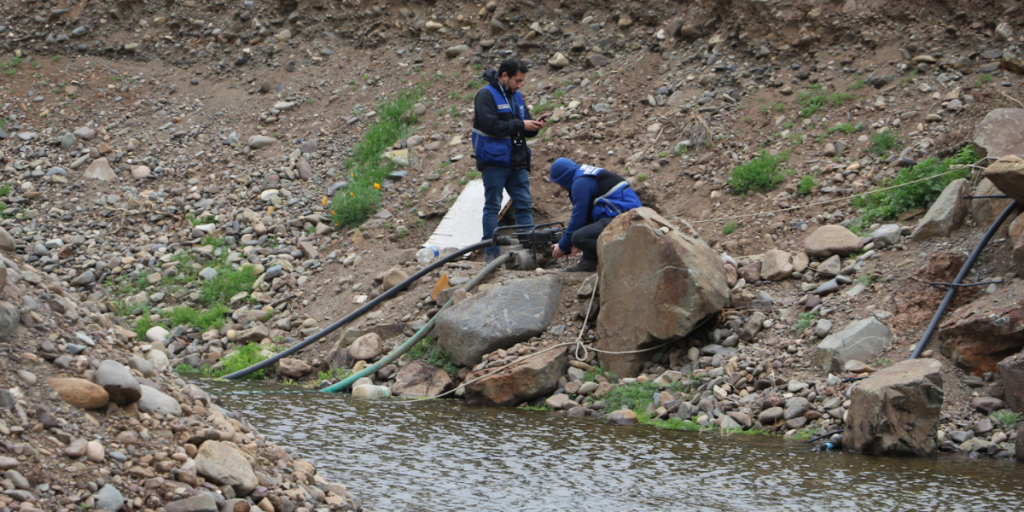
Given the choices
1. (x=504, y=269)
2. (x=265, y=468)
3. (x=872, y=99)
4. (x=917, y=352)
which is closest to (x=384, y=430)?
(x=265, y=468)

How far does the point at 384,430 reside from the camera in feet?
16.9

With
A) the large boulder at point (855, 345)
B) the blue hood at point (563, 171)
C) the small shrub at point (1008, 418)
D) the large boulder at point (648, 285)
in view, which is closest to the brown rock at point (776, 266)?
the large boulder at point (648, 285)

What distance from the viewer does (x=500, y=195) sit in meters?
7.97

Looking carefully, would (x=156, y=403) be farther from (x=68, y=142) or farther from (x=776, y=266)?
(x=68, y=142)

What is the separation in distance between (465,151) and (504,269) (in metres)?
2.91

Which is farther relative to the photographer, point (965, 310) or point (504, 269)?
point (504, 269)

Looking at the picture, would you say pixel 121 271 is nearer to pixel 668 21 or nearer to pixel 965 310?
pixel 668 21

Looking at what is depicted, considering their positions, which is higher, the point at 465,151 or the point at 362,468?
the point at 465,151

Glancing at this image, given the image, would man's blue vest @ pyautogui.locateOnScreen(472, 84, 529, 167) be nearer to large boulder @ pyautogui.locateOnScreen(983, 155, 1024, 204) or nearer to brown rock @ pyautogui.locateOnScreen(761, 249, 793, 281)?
brown rock @ pyautogui.locateOnScreen(761, 249, 793, 281)

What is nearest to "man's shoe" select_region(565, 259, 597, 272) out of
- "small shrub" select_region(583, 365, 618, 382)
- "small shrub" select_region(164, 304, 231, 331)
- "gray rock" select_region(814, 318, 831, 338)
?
"small shrub" select_region(583, 365, 618, 382)

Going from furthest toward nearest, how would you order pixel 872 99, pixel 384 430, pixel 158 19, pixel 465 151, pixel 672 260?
pixel 158 19 < pixel 465 151 < pixel 872 99 < pixel 672 260 < pixel 384 430

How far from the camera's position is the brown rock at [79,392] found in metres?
2.81

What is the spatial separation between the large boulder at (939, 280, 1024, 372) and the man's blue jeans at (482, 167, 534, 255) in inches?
155

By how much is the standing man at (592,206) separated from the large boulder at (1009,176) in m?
2.59
